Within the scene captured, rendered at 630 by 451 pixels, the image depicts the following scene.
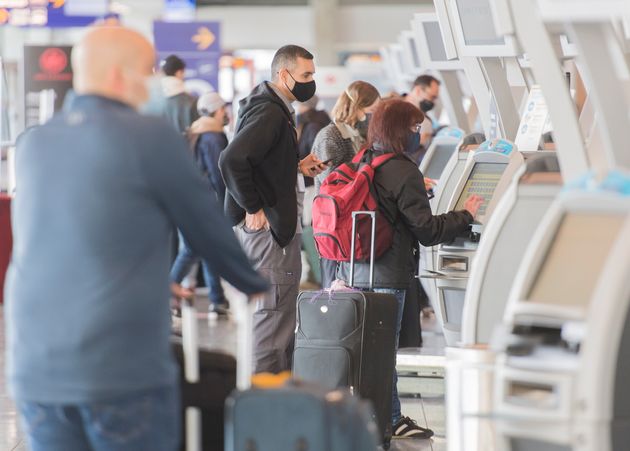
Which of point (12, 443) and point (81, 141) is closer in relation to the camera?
point (81, 141)

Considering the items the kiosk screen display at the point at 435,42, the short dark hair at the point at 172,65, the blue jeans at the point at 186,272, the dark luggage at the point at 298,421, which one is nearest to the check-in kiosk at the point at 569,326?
the dark luggage at the point at 298,421

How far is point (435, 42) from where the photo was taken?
9.68 meters

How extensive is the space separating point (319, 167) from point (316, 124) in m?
4.72

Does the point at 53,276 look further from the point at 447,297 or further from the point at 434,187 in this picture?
the point at 434,187

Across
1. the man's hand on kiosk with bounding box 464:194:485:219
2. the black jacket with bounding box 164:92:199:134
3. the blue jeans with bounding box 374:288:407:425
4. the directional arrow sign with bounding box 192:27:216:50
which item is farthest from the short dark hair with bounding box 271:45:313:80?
the directional arrow sign with bounding box 192:27:216:50

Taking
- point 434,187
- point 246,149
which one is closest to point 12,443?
point 246,149

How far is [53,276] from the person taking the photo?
9.37 ft

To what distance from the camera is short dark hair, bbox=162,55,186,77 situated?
10.8 meters

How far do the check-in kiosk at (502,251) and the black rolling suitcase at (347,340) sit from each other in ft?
4.16

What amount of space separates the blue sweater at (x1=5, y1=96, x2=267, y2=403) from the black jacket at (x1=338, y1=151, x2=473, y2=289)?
2.45 metres

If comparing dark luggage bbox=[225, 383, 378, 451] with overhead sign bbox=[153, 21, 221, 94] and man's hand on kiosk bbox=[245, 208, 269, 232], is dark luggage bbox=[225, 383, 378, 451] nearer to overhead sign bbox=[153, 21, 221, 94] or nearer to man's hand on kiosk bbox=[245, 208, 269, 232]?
man's hand on kiosk bbox=[245, 208, 269, 232]

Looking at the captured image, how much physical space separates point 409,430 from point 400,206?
1.09 metres

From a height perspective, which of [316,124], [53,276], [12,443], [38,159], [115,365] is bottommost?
[12,443]

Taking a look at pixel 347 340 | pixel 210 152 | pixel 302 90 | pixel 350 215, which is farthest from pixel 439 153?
pixel 347 340
